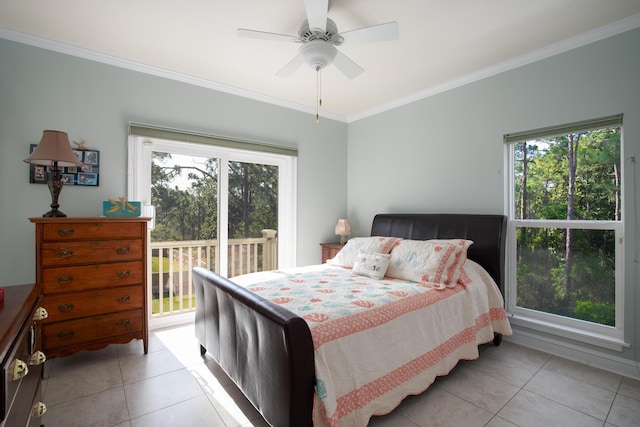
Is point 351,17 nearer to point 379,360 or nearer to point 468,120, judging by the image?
point 468,120

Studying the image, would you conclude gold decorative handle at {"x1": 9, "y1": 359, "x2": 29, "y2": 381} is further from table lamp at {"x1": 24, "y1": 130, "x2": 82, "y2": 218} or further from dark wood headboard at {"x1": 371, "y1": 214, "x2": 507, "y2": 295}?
dark wood headboard at {"x1": 371, "y1": 214, "x2": 507, "y2": 295}

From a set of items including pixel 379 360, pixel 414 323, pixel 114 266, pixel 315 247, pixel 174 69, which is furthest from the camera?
pixel 315 247

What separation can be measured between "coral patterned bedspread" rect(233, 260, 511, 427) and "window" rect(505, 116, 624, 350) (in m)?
0.51

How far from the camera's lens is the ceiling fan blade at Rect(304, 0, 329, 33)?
1.73 metres

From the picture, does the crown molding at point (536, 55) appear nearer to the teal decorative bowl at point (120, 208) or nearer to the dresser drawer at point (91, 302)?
the teal decorative bowl at point (120, 208)

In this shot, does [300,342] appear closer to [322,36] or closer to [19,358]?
[19,358]

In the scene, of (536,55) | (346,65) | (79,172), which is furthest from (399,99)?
(79,172)

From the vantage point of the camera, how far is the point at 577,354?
248 centimetres

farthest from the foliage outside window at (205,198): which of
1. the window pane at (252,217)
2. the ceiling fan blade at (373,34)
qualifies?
the ceiling fan blade at (373,34)

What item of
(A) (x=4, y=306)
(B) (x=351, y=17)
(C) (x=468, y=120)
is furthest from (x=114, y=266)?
(C) (x=468, y=120)

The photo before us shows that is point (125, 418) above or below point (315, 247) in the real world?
below

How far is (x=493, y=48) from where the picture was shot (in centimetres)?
262

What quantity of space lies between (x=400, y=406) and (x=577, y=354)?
5.60 ft

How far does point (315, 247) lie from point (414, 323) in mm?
2394
